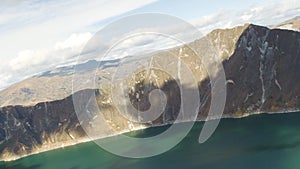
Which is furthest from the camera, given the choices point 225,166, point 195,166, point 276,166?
point 195,166

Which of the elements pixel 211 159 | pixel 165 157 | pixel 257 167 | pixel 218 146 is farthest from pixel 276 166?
pixel 165 157

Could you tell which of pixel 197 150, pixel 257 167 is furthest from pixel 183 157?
pixel 257 167

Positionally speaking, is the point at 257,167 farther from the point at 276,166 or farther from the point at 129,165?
the point at 129,165

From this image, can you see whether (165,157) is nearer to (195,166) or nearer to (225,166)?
(195,166)

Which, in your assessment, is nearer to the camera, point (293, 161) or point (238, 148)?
point (293, 161)

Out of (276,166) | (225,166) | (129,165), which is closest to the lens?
(276,166)

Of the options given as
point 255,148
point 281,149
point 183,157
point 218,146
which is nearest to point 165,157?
point 183,157

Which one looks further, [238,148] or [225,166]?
[238,148]

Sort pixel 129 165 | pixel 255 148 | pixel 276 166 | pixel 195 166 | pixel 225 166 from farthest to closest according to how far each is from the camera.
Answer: pixel 129 165 → pixel 255 148 → pixel 195 166 → pixel 225 166 → pixel 276 166
